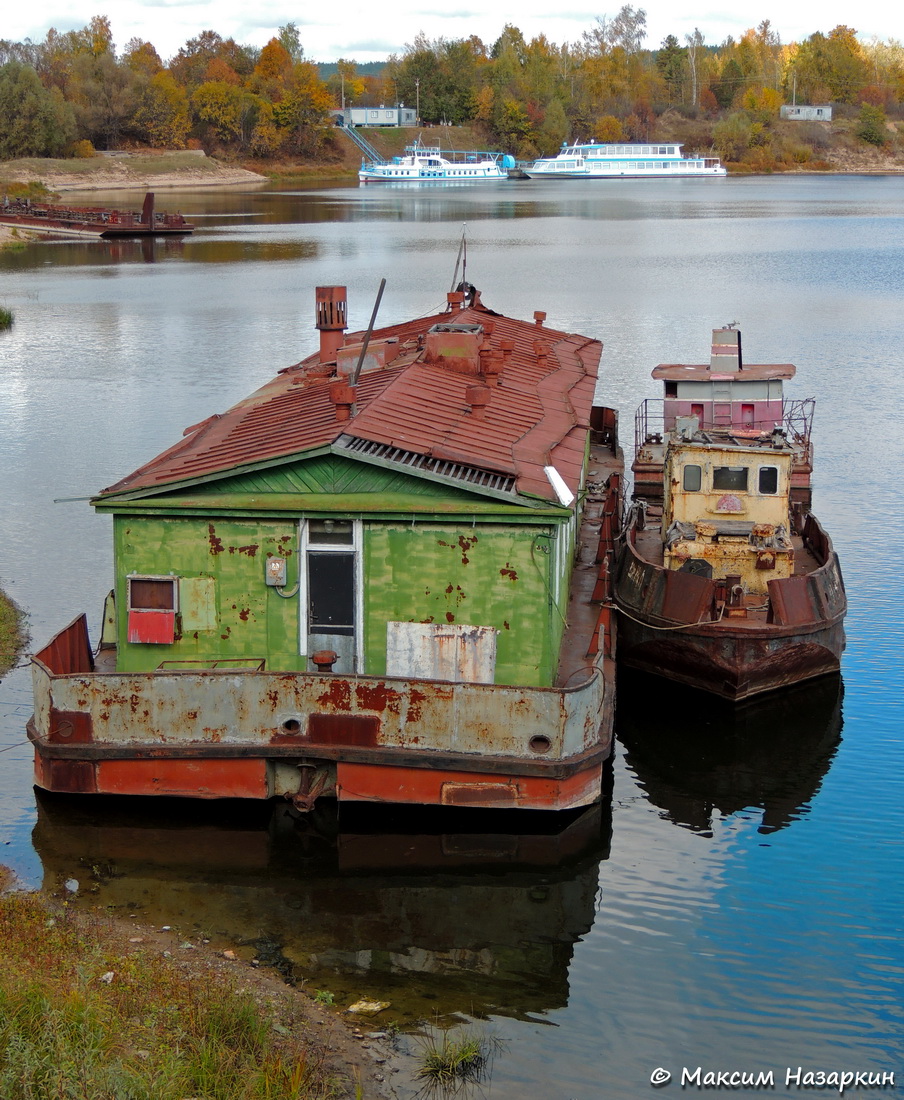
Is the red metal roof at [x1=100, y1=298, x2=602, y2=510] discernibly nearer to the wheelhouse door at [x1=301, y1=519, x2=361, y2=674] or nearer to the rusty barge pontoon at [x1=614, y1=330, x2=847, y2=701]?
the wheelhouse door at [x1=301, y1=519, x2=361, y2=674]

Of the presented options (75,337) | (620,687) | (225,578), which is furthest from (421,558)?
(75,337)

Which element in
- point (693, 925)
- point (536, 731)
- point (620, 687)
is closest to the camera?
point (693, 925)

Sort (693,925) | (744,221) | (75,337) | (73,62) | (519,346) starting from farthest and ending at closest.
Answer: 1. (73,62)
2. (744,221)
3. (75,337)
4. (519,346)
5. (693,925)

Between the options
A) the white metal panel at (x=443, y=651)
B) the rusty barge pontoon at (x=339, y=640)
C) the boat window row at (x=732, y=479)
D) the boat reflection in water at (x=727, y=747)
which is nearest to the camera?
the rusty barge pontoon at (x=339, y=640)

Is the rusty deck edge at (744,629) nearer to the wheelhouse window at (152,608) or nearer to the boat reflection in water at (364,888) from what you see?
the boat reflection in water at (364,888)

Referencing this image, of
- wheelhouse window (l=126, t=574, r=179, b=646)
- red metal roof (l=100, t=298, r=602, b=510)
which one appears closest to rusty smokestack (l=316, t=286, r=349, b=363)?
red metal roof (l=100, t=298, r=602, b=510)

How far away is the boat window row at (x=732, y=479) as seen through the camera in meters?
22.8

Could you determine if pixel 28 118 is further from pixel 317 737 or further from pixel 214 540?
pixel 317 737

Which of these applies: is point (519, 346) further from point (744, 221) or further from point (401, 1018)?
point (744, 221)

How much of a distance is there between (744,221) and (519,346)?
10012 centimetres

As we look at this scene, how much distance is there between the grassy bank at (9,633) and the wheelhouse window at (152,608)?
560 centimetres

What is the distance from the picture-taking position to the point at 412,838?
16.9m

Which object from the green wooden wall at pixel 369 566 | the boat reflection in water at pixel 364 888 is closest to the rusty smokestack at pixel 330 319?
the green wooden wall at pixel 369 566

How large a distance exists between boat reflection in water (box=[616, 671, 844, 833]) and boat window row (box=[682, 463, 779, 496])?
3.34 meters
